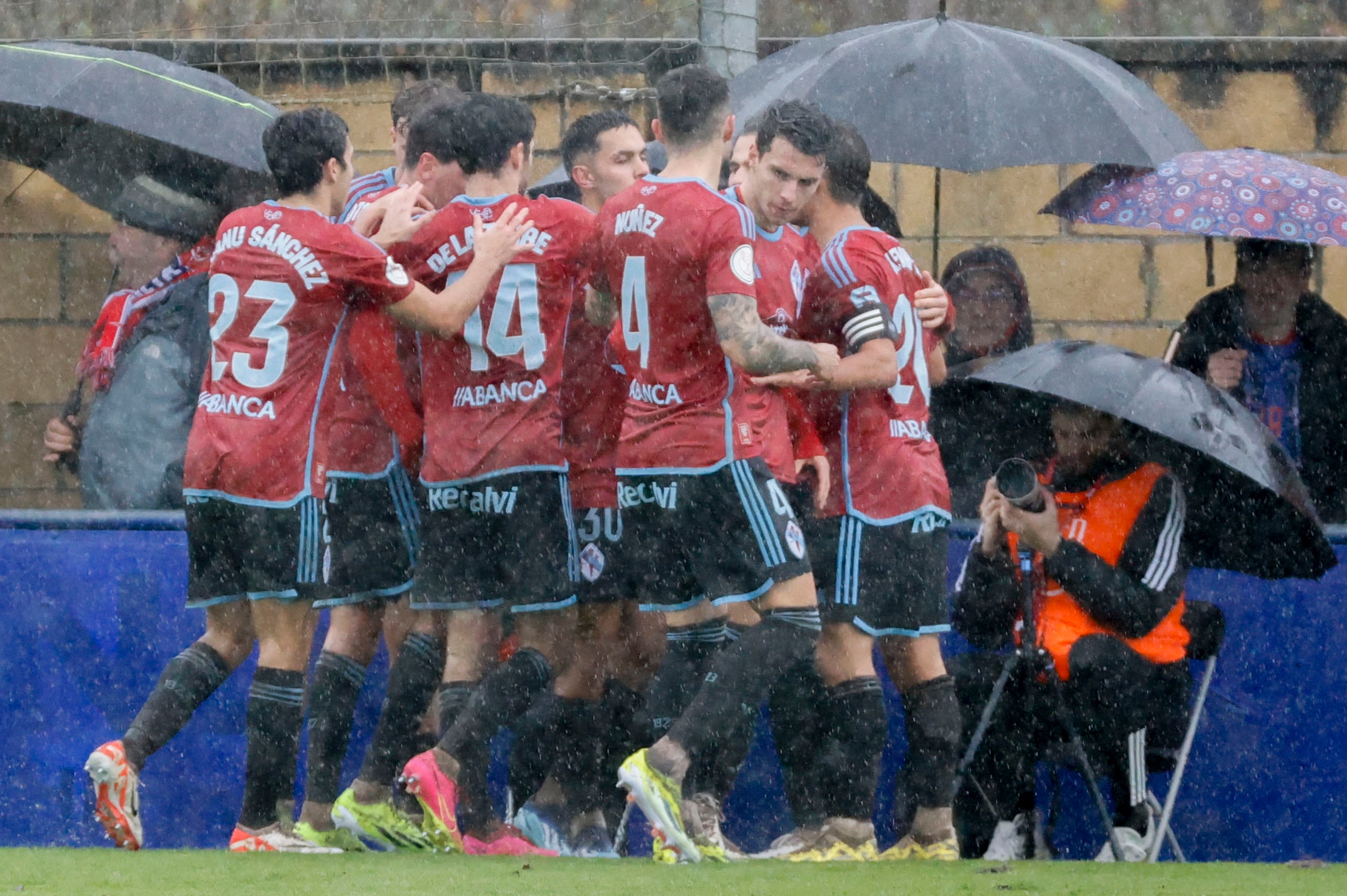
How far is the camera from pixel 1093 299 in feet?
26.6

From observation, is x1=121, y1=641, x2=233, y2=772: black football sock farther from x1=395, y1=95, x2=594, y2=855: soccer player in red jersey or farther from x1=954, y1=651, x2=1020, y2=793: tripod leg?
x1=954, y1=651, x2=1020, y2=793: tripod leg

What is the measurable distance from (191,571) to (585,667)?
1111 mm

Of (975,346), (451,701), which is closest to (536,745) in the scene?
(451,701)

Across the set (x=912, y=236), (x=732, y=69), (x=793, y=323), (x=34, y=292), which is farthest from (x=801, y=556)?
(x=34, y=292)

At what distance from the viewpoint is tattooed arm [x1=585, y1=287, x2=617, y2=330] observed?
4.91 metres

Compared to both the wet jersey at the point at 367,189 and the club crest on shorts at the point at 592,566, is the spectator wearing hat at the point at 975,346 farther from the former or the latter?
the wet jersey at the point at 367,189

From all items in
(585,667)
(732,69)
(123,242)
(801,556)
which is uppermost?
(732,69)

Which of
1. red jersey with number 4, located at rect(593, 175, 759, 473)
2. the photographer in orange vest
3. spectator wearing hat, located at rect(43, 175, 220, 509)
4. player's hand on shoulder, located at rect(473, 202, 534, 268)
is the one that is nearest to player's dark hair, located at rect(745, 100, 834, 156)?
red jersey with number 4, located at rect(593, 175, 759, 473)

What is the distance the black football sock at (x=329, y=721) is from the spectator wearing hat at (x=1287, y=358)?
2.94 m

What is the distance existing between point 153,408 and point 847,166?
243cm

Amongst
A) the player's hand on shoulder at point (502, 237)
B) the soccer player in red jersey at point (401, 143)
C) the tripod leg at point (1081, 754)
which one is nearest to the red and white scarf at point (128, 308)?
the soccer player in red jersey at point (401, 143)

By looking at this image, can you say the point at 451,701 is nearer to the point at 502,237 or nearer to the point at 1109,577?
the point at 502,237

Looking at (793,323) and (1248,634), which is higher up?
(793,323)

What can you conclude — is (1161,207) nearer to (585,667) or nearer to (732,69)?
(732,69)
